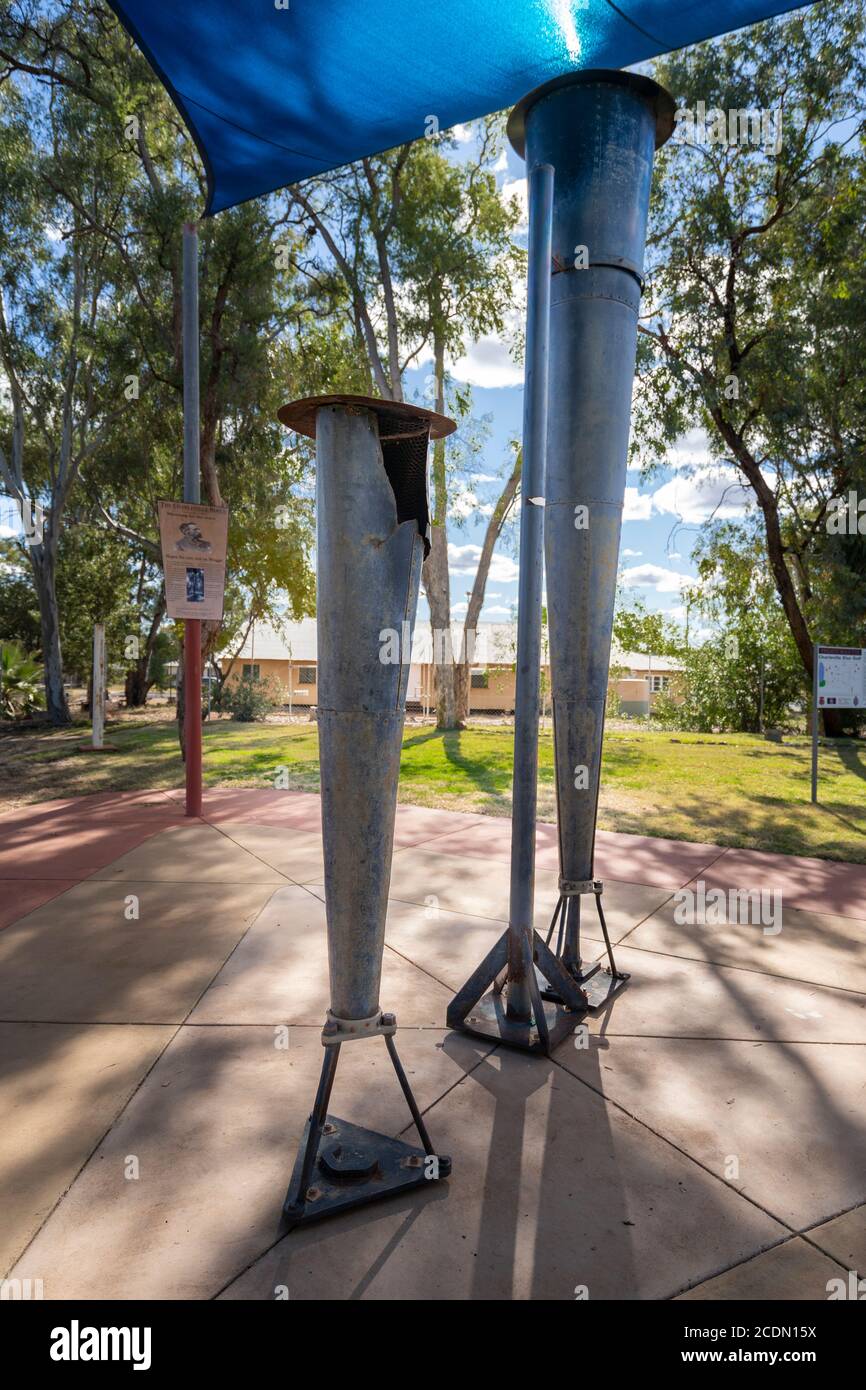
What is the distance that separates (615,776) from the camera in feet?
37.3

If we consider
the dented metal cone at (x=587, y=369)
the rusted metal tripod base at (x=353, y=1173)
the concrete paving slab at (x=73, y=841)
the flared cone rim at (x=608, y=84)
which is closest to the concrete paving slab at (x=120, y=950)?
the concrete paving slab at (x=73, y=841)

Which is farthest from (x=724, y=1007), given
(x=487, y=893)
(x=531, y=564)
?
(x=531, y=564)

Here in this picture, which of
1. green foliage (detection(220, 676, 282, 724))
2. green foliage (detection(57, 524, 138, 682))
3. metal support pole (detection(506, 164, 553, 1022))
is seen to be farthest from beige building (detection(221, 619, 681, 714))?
metal support pole (detection(506, 164, 553, 1022))

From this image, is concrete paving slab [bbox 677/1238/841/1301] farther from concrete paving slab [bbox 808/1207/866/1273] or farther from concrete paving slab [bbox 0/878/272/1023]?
concrete paving slab [bbox 0/878/272/1023]

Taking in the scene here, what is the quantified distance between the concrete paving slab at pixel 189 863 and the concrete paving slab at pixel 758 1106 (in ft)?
10.6

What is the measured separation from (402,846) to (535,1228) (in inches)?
186

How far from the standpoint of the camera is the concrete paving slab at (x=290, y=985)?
3664mm

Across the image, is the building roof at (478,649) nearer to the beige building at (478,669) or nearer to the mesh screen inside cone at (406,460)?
the beige building at (478,669)

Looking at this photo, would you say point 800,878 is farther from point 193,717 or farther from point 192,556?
point 192,556

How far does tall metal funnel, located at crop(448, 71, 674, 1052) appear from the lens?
3375 mm

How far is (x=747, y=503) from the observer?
16.6 meters

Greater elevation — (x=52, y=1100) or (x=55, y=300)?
(x=55, y=300)

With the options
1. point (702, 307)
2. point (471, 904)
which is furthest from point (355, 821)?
point (702, 307)
